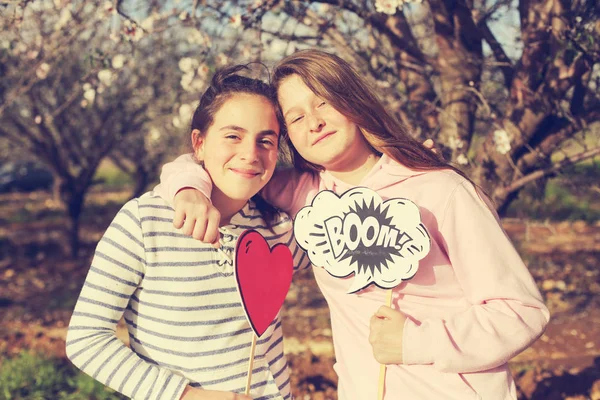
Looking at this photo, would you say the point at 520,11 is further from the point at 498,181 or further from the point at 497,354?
the point at 497,354

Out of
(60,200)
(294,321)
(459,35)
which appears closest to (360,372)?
(459,35)

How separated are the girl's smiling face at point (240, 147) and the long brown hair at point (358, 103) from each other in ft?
0.51

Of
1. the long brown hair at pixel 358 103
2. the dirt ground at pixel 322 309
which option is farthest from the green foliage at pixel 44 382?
the long brown hair at pixel 358 103

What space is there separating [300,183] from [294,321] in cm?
317

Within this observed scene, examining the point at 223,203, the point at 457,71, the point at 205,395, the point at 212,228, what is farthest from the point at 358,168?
the point at 457,71

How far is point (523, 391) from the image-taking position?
3123mm

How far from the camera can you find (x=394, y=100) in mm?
2682

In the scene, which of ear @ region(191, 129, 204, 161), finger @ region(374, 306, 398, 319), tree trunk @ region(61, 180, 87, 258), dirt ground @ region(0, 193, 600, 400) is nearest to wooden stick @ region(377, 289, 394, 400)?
finger @ region(374, 306, 398, 319)

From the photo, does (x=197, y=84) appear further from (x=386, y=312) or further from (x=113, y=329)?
(x=386, y=312)

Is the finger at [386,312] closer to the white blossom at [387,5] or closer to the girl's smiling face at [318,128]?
the girl's smiling face at [318,128]

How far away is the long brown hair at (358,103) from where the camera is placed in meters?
1.66

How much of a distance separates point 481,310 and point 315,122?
693 millimetres

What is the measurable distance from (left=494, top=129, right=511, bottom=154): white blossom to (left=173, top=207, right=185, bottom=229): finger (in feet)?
4.80

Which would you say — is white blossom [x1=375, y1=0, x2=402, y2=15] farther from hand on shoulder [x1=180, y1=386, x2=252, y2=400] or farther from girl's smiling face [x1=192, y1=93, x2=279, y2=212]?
hand on shoulder [x1=180, y1=386, x2=252, y2=400]
